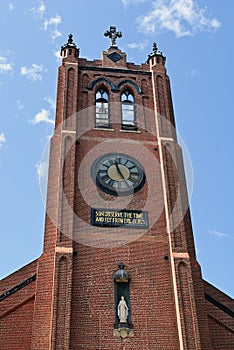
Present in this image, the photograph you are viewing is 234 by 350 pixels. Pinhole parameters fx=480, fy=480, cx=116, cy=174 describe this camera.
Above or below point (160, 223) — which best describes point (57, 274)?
below

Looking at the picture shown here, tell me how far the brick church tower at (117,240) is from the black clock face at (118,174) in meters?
0.04

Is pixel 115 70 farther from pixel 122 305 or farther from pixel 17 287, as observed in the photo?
pixel 122 305

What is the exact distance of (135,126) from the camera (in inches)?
750

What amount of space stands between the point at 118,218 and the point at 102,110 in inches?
230

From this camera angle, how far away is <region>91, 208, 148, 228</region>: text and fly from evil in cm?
1564

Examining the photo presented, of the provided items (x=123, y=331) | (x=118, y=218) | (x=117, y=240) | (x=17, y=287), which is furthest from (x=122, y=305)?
(x=17, y=287)

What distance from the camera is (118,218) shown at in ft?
51.8

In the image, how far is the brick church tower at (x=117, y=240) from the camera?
44.3 ft

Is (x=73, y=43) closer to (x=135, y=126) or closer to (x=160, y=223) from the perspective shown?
(x=135, y=126)

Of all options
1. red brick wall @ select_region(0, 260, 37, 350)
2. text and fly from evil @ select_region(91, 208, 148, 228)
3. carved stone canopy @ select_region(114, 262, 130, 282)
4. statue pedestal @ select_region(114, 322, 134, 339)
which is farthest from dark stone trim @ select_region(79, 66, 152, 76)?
statue pedestal @ select_region(114, 322, 134, 339)

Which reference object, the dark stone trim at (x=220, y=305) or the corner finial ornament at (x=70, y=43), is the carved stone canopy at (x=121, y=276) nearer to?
the dark stone trim at (x=220, y=305)

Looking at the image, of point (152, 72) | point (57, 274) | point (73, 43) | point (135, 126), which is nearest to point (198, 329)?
point (57, 274)

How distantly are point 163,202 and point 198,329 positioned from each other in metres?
4.62

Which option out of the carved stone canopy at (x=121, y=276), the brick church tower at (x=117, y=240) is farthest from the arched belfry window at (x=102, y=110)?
the carved stone canopy at (x=121, y=276)
